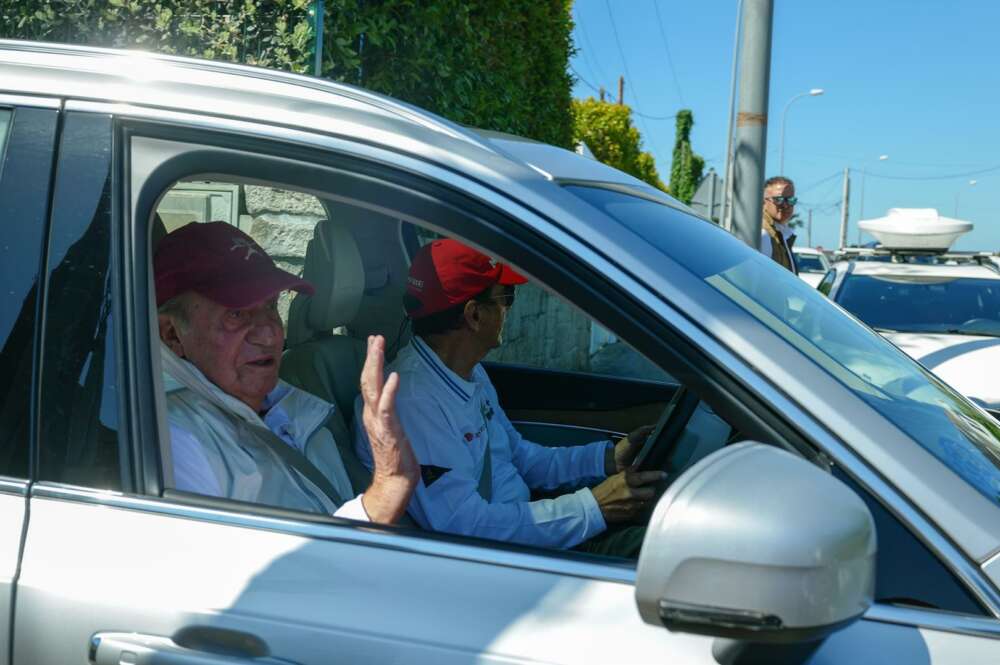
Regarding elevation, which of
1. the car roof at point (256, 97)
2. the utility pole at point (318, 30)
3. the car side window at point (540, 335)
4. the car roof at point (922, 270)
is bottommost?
the car side window at point (540, 335)

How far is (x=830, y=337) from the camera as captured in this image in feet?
5.92

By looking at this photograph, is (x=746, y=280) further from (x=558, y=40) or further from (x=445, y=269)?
(x=558, y=40)

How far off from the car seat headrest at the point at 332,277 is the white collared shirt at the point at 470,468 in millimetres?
224

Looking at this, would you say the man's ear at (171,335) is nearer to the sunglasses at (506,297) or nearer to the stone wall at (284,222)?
the sunglasses at (506,297)

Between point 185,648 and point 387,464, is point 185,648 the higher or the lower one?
the lower one

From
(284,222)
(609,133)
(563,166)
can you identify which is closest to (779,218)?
(284,222)

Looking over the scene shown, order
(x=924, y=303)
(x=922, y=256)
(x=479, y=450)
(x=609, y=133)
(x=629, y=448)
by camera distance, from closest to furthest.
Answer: (x=479, y=450) → (x=629, y=448) → (x=924, y=303) → (x=922, y=256) → (x=609, y=133)

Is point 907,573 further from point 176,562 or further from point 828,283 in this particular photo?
point 828,283

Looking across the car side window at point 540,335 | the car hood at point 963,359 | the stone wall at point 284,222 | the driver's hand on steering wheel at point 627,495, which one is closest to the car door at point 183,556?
the driver's hand on steering wheel at point 627,495

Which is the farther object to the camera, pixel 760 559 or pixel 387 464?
pixel 387 464

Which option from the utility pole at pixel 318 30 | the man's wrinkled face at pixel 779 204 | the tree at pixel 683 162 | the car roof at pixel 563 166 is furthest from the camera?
the tree at pixel 683 162

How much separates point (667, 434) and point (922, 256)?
6861 millimetres

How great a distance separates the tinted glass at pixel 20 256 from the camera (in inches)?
61.0

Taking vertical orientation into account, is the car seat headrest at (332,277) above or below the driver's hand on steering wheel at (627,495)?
above
